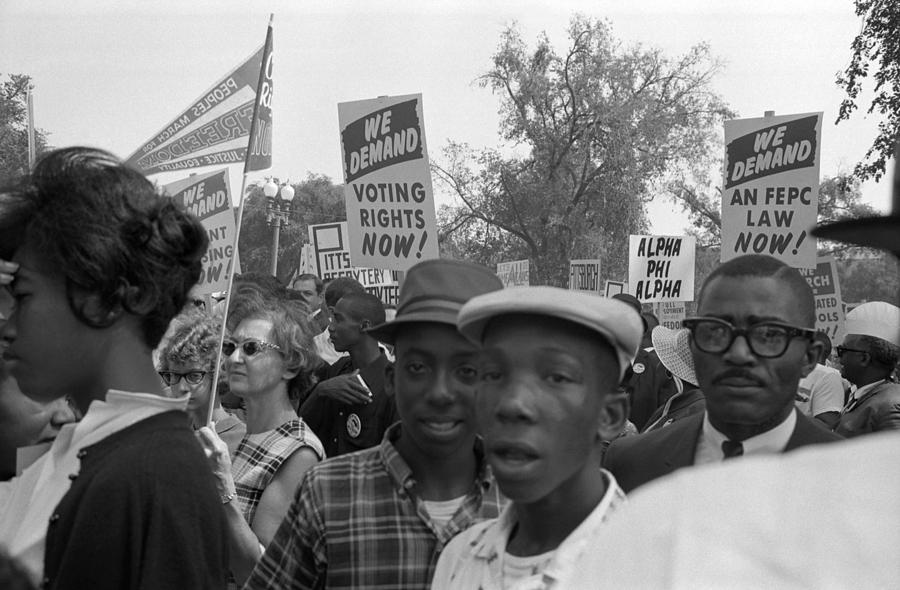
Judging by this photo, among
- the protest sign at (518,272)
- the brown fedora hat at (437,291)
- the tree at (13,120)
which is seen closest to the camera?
the brown fedora hat at (437,291)

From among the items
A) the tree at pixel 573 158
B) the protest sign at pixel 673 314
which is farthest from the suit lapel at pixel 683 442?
Answer: the tree at pixel 573 158

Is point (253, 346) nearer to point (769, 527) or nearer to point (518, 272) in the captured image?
point (769, 527)

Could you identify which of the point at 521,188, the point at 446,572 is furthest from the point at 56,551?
the point at 521,188

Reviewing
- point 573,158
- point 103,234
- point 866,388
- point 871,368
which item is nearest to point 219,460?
point 103,234

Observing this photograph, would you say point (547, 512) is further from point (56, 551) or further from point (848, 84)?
point (848, 84)

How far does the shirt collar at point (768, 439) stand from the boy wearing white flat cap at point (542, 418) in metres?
1.18

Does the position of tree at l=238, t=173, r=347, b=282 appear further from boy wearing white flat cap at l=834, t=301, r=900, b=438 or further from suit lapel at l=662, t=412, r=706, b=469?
suit lapel at l=662, t=412, r=706, b=469

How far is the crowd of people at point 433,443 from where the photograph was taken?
0.69m

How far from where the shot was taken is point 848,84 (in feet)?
72.8

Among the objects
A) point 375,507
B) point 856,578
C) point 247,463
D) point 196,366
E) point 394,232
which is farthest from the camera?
point 394,232

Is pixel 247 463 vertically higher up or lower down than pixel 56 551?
lower down

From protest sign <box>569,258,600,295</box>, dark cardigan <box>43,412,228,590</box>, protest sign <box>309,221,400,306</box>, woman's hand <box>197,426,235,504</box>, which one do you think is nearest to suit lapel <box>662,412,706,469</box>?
woman's hand <box>197,426,235,504</box>

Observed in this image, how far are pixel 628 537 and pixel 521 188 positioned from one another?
40901 mm

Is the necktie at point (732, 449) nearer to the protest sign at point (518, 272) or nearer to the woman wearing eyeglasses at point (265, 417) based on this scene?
the woman wearing eyeglasses at point (265, 417)
